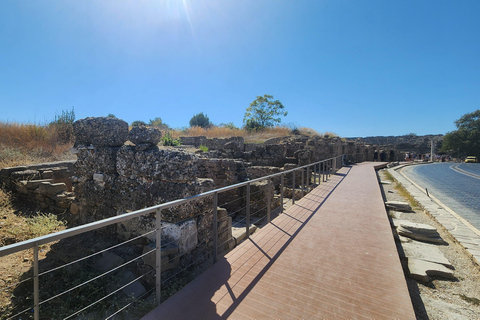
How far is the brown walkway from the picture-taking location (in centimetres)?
239

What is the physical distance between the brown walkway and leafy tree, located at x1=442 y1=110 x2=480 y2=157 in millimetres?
44324

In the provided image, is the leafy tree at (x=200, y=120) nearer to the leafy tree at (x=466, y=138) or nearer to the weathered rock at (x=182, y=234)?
the leafy tree at (x=466, y=138)

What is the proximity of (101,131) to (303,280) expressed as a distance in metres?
4.01

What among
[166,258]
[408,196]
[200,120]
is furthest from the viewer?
[200,120]

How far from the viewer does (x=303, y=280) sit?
2934 mm

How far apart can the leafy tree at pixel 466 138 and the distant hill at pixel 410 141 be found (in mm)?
2255

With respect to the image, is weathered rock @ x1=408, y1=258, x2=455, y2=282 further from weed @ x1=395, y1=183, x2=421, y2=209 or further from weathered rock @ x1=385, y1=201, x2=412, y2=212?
weed @ x1=395, y1=183, x2=421, y2=209

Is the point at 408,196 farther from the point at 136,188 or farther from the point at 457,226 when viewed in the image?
the point at 136,188

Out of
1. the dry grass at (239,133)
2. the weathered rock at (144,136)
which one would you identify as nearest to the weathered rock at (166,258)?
the weathered rock at (144,136)

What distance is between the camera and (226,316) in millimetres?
2299

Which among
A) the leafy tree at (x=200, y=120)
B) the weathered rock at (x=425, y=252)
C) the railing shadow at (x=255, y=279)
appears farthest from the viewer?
the leafy tree at (x=200, y=120)

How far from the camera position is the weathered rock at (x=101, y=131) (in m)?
4.29

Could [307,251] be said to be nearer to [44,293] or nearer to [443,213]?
[44,293]

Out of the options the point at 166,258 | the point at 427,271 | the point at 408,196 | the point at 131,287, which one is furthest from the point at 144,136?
the point at 408,196
